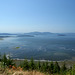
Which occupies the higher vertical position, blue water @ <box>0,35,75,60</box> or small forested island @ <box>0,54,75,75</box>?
small forested island @ <box>0,54,75,75</box>

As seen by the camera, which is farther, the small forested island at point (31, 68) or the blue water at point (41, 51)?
the blue water at point (41, 51)

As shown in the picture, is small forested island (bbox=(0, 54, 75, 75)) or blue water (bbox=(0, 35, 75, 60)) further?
blue water (bbox=(0, 35, 75, 60))

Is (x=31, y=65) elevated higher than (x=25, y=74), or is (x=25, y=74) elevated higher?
(x=25, y=74)

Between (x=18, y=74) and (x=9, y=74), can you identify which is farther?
(x=9, y=74)

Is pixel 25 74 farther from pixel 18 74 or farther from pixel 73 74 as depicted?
pixel 73 74

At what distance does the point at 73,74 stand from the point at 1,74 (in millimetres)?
5109

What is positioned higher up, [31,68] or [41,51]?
[31,68]

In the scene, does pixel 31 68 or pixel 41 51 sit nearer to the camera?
pixel 31 68

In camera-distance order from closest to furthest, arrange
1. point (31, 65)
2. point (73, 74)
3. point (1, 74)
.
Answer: point (73, 74), point (1, 74), point (31, 65)

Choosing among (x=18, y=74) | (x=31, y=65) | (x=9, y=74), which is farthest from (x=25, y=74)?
(x=31, y=65)


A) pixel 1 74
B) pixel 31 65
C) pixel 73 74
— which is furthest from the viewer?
pixel 31 65

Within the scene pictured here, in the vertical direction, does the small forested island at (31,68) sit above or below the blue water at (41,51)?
above

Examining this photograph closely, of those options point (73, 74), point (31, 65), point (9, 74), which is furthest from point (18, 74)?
point (31, 65)

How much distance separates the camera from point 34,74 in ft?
20.0
